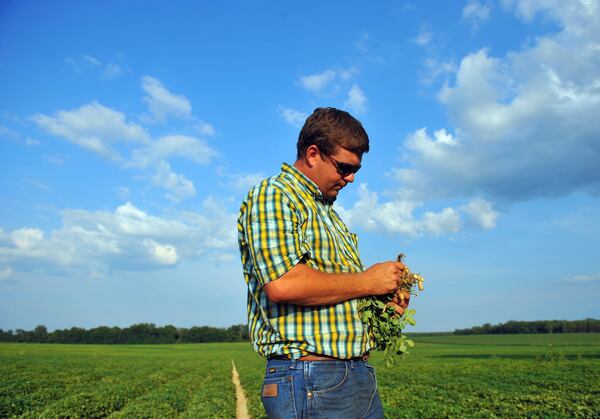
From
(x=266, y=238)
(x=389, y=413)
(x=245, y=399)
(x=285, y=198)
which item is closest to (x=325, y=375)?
(x=266, y=238)

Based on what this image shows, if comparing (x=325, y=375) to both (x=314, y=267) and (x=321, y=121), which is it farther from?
(x=321, y=121)

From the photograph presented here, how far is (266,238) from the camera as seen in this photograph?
7.38 feet

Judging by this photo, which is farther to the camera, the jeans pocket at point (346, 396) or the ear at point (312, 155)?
the ear at point (312, 155)

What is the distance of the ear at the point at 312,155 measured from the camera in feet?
→ 8.50

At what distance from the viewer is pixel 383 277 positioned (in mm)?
2436

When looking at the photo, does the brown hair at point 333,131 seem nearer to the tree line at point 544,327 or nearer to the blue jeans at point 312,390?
the blue jeans at point 312,390

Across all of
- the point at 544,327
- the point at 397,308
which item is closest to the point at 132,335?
the point at 544,327

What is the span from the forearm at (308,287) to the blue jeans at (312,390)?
28 cm

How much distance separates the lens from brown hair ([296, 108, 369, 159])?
2529mm

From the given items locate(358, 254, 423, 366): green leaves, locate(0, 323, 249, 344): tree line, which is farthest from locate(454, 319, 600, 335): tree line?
locate(358, 254, 423, 366): green leaves

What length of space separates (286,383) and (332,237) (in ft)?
2.37

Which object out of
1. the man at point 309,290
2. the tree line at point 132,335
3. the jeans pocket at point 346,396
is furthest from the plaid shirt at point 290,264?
the tree line at point 132,335

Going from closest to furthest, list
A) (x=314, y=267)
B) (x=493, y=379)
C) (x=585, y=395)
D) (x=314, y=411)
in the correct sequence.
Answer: (x=314, y=411)
(x=314, y=267)
(x=585, y=395)
(x=493, y=379)

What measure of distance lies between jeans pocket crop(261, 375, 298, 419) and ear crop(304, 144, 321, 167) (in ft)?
3.46
